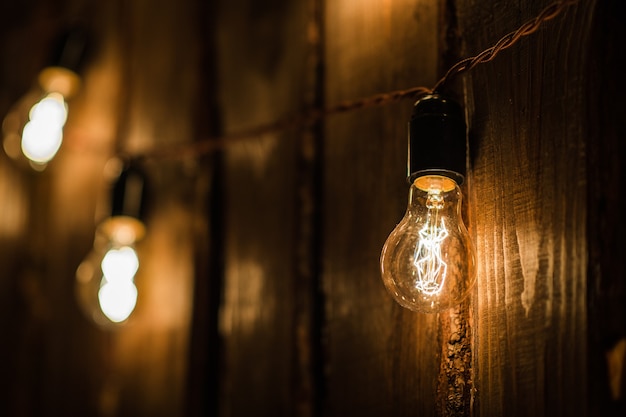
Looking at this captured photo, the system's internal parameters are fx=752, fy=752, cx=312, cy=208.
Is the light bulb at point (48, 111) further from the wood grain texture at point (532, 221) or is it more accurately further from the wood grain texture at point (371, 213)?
the wood grain texture at point (532, 221)

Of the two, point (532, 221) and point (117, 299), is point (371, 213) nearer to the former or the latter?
point (532, 221)

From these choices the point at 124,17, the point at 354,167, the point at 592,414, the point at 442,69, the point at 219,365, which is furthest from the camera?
the point at 124,17

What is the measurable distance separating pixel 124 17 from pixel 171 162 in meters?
0.64

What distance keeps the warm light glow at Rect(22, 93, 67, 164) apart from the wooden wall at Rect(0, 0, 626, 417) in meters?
0.12

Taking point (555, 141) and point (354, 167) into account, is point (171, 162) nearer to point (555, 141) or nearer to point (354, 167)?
point (354, 167)

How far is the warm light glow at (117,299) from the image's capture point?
2.05 meters

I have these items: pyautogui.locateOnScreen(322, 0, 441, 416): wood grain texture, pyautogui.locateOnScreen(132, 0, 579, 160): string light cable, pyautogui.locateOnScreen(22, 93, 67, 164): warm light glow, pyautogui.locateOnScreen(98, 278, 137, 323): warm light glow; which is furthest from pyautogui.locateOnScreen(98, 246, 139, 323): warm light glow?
pyautogui.locateOnScreen(322, 0, 441, 416): wood grain texture

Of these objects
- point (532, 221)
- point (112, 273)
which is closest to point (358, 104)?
point (532, 221)

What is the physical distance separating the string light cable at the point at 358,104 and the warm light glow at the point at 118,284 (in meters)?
0.28

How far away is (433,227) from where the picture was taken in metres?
1.17

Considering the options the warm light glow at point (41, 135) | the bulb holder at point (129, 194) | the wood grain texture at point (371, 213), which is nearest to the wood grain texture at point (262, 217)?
the wood grain texture at point (371, 213)

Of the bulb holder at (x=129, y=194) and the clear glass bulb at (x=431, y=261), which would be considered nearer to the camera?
the clear glass bulb at (x=431, y=261)

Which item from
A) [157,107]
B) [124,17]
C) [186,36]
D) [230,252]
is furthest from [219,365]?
[124,17]

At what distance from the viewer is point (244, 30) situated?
196 centimetres
